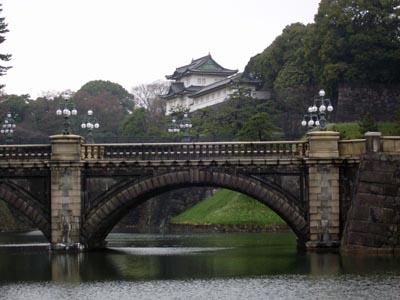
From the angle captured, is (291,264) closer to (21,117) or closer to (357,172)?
(357,172)

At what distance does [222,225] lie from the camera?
3044 inches

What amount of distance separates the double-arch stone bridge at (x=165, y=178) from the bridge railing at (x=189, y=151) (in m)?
0.05

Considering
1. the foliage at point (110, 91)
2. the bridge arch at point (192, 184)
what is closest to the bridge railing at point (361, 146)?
the bridge arch at point (192, 184)

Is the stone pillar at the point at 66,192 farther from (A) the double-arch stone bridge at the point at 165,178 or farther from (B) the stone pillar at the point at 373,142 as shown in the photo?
(B) the stone pillar at the point at 373,142

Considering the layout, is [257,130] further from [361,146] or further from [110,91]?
[110,91]

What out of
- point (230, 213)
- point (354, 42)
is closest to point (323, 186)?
point (230, 213)

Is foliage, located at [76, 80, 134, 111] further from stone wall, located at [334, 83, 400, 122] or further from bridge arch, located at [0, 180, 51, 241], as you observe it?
bridge arch, located at [0, 180, 51, 241]

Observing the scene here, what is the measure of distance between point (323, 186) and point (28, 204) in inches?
584

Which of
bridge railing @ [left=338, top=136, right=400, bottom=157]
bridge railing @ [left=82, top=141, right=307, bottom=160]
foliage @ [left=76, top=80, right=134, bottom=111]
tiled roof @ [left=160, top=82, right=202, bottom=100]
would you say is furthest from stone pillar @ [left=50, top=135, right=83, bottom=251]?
foliage @ [left=76, top=80, right=134, bottom=111]

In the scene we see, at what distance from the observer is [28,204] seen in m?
51.4

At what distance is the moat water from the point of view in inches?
1369

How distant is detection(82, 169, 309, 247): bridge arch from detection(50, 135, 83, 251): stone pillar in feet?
2.29

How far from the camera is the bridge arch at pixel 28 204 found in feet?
168

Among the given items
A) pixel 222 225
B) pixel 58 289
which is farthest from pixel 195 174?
pixel 222 225
